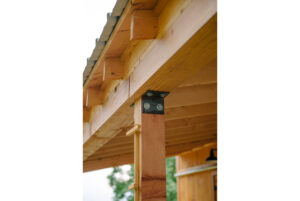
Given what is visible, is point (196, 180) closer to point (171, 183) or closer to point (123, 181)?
point (171, 183)

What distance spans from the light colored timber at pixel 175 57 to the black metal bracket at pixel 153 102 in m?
0.09

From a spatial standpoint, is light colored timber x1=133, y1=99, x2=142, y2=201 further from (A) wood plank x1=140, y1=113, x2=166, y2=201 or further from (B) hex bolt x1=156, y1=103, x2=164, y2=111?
(B) hex bolt x1=156, y1=103, x2=164, y2=111

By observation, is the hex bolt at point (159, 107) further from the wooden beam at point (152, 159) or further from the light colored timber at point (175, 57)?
the light colored timber at point (175, 57)

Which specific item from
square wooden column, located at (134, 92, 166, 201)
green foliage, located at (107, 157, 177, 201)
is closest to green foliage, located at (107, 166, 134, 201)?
green foliage, located at (107, 157, 177, 201)

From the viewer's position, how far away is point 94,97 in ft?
13.3

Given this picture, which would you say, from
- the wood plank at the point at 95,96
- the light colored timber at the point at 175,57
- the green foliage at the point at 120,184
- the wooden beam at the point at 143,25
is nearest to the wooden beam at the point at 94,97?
the wood plank at the point at 95,96

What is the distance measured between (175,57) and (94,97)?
2003mm

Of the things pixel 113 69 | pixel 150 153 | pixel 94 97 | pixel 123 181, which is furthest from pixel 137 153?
pixel 123 181

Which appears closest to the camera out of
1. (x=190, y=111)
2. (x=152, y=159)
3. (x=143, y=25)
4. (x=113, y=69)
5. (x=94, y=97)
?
(x=143, y=25)

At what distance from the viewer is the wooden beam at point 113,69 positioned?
312 centimetres

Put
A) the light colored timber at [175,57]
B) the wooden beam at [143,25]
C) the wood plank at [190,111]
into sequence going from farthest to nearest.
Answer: the wood plank at [190,111]
the wooden beam at [143,25]
the light colored timber at [175,57]

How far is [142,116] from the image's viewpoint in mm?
2969
